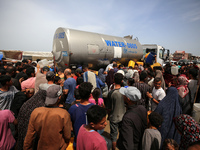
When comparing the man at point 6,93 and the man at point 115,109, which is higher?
the man at point 6,93

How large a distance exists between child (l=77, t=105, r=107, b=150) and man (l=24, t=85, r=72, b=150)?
530 mm

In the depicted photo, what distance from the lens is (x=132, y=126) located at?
1.67 m

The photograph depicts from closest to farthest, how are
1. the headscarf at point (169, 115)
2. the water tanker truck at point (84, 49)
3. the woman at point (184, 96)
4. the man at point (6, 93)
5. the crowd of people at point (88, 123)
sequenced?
the crowd of people at point (88, 123), the headscarf at point (169, 115), the man at point (6, 93), the woman at point (184, 96), the water tanker truck at point (84, 49)

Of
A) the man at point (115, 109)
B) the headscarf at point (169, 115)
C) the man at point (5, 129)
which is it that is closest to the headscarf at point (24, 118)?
the man at point (5, 129)

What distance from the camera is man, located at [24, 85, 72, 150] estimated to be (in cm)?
169

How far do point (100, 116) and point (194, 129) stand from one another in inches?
46.7

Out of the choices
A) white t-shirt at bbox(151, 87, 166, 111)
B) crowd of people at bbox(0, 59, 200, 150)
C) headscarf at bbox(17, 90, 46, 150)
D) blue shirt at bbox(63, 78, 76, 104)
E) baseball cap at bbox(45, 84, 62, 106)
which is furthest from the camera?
blue shirt at bbox(63, 78, 76, 104)

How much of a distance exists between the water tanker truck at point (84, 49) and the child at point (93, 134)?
4.95m

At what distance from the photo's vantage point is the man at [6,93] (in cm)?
250

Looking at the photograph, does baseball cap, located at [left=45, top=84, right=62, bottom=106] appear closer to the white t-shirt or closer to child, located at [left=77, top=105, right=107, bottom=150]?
child, located at [left=77, top=105, right=107, bottom=150]

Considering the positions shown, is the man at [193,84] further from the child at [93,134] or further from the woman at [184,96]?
the child at [93,134]

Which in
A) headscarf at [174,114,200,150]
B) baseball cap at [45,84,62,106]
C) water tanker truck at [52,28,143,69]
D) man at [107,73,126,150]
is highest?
water tanker truck at [52,28,143,69]

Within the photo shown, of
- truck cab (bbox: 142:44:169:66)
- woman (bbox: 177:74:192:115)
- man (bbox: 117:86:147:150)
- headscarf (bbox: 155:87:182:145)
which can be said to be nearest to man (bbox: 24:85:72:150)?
man (bbox: 117:86:147:150)

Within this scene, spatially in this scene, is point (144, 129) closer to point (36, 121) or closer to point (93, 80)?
point (36, 121)
